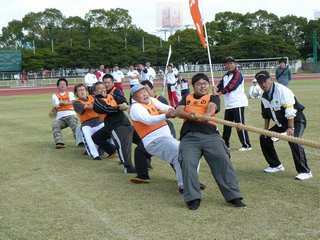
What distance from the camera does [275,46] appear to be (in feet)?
209

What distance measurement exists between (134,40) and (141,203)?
268ft

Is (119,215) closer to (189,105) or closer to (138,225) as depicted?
(138,225)

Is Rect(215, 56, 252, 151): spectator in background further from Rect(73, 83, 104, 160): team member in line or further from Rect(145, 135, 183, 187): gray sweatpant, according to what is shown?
Rect(145, 135, 183, 187): gray sweatpant

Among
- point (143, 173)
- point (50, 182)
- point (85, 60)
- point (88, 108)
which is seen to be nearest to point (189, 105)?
point (143, 173)

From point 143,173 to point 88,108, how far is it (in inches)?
109

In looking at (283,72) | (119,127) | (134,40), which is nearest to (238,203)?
(119,127)

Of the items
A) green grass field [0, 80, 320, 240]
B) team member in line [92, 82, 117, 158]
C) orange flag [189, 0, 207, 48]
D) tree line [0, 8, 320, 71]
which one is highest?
tree line [0, 8, 320, 71]

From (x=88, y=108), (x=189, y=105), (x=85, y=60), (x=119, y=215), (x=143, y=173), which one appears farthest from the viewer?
(x=85, y=60)

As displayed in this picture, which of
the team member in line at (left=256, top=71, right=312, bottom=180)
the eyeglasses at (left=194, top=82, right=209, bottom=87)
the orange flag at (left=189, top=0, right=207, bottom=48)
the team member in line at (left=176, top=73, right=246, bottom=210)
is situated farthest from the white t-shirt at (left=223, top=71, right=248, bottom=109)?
the eyeglasses at (left=194, top=82, right=209, bottom=87)

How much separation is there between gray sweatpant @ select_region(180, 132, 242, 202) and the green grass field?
0.21m

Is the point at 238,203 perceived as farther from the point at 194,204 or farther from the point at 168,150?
the point at 168,150

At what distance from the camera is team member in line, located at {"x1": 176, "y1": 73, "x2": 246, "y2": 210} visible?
518cm

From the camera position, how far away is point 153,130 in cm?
625

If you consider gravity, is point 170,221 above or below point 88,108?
below
